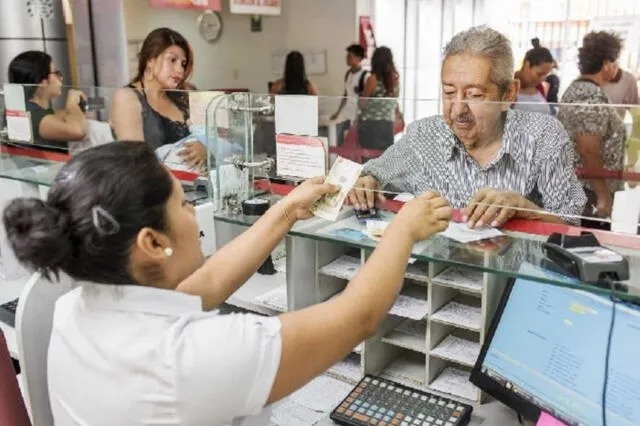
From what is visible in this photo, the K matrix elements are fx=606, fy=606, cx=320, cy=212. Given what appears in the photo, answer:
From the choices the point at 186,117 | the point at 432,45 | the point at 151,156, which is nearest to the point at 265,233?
the point at 151,156

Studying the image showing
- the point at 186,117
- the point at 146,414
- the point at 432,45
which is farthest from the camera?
the point at 432,45

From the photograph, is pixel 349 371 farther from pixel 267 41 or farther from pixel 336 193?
pixel 267 41

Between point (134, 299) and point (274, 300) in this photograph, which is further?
point (274, 300)

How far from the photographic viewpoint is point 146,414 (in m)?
0.84

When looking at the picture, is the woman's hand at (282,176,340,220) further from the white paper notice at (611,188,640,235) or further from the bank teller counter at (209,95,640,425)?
the white paper notice at (611,188,640,235)

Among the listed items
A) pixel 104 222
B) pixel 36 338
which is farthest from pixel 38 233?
pixel 36 338

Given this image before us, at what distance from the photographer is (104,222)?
86cm

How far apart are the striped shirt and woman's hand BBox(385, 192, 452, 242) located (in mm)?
270

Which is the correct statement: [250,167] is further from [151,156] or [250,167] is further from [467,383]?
[467,383]

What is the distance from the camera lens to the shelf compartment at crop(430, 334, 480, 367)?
4.29 ft

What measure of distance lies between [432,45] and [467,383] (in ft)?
22.2

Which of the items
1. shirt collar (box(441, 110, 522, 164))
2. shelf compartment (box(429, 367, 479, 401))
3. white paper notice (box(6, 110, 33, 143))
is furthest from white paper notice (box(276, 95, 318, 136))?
white paper notice (box(6, 110, 33, 143))

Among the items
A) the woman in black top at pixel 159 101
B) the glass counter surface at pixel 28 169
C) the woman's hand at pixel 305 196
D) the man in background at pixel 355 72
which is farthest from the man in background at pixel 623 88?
the man in background at pixel 355 72

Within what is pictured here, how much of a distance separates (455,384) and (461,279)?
0.86 ft
